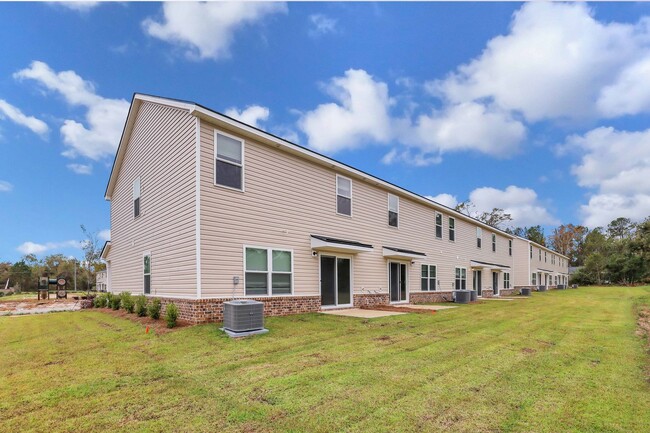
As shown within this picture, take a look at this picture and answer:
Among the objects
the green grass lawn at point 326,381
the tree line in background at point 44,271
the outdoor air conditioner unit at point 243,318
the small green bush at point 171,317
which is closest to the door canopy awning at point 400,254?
the green grass lawn at point 326,381

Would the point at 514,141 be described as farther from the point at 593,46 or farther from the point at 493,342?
the point at 493,342

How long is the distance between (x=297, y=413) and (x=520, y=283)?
38.6 meters

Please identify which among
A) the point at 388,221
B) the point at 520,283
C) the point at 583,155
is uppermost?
the point at 583,155

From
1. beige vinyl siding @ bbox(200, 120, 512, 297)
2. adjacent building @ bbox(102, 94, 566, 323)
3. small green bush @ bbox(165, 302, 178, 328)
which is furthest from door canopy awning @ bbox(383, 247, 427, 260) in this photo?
small green bush @ bbox(165, 302, 178, 328)

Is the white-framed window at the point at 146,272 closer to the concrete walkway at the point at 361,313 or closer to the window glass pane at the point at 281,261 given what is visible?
the window glass pane at the point at 281,261

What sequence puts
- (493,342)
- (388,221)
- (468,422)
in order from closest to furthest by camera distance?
(468,422) → (493,342) → (388,221)

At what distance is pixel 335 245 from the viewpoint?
40.9ft

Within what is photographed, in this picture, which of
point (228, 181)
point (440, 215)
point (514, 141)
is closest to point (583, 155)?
point (514, 141)

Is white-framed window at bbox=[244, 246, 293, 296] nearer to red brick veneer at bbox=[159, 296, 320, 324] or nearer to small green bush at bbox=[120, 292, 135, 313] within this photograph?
red brick veneer at bbox=[159, 296, 320, 324]

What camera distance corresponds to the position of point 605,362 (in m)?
5.98

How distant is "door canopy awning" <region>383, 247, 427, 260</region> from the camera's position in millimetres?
16125

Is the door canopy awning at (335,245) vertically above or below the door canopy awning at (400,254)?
above

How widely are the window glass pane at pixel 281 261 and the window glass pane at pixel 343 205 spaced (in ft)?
11.2

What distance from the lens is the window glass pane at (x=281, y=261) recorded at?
444 inches
